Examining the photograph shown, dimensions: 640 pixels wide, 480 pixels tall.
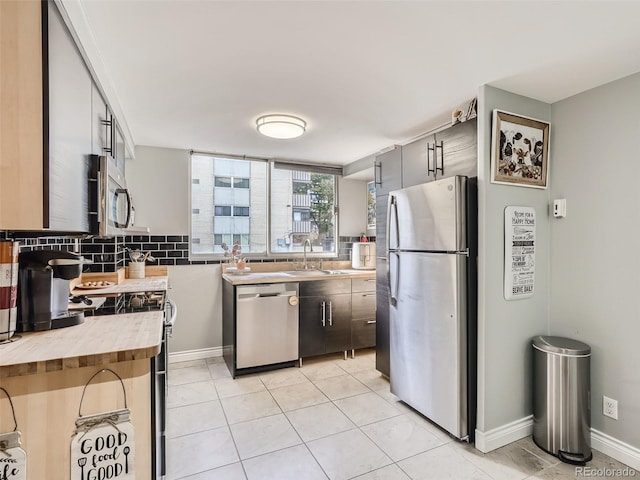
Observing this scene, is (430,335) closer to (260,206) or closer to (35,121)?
(35,121)

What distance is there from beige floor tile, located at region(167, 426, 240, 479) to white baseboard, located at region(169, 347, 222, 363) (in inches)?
55.7

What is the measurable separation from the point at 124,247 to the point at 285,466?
8.27 feet

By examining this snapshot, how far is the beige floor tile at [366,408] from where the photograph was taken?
96.0 inches

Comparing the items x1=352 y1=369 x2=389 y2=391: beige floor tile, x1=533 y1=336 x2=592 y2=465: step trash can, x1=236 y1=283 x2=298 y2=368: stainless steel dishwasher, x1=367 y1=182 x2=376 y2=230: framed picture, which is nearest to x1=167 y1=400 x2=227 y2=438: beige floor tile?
x1=236 y1=283 x2=298 y2=368: stainless steel dishwasher

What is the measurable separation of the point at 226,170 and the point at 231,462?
2.84 m

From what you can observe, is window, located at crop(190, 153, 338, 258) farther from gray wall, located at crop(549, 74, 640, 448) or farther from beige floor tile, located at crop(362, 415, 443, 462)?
gray wall, located at crop(549, 74, 640, 448)

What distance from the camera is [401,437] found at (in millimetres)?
2213

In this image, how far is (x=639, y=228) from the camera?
6.25 feet

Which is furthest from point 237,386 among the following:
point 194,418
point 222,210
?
point 222,210

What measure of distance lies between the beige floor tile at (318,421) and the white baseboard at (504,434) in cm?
81

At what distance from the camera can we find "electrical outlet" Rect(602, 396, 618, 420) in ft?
6.54

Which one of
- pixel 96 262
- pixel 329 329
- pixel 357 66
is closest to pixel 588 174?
pixel 357 66

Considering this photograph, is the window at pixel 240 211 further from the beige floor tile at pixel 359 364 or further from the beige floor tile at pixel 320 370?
the beige floor tile at pixel 359 364

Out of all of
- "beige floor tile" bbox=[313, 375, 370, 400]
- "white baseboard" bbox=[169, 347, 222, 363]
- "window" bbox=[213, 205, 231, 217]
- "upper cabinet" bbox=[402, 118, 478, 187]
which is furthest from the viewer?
"window" bbox=[213, 205, 231, 217]
